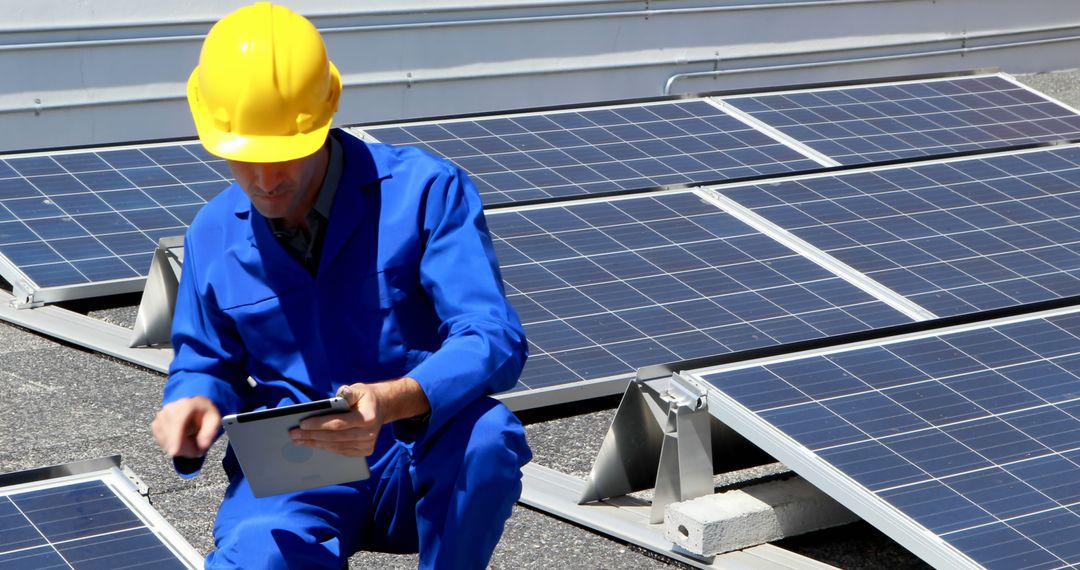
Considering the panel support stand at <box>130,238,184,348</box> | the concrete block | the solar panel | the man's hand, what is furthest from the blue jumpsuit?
the panel support stand at <box>130,238,184,348</box>

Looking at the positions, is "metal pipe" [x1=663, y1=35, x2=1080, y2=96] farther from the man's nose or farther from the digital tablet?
the digital tablet

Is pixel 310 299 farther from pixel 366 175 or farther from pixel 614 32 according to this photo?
pixel 614 32

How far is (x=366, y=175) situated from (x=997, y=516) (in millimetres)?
1945

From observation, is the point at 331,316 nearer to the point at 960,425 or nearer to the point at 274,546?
the point at 274,546

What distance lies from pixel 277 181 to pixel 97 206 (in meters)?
4.07

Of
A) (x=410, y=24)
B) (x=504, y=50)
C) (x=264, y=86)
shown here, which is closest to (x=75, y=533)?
(x=264, y=86)

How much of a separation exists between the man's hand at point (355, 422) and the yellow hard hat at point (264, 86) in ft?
1.66

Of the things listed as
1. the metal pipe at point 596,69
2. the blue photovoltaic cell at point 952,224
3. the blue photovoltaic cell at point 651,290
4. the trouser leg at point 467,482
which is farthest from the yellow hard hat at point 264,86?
the metal pipe at point 596,69

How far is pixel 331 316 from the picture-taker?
312 centimetres

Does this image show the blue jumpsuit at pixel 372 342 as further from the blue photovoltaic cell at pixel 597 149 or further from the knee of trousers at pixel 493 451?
the blue photovoltaic cell at pixel 597 149

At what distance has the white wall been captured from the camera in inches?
381

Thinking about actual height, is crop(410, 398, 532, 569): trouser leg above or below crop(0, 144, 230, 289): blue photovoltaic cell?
above

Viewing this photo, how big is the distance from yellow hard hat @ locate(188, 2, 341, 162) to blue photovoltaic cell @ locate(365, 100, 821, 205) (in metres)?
3.83

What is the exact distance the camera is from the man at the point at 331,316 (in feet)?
9.64
